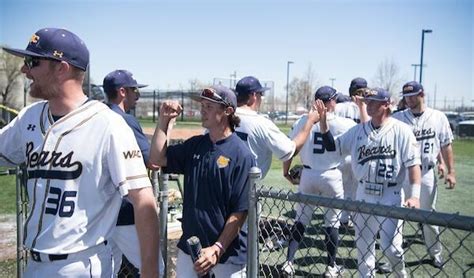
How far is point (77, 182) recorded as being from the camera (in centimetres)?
210

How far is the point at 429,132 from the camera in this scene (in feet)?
19.7

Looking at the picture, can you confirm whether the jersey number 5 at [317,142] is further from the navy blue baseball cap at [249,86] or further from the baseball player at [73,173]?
the baseball player at [73,173]

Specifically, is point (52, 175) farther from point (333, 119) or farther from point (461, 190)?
point (461, 190)

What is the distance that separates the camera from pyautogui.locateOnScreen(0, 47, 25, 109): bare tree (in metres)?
40.1

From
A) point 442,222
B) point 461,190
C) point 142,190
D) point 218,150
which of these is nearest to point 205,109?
point 218,150

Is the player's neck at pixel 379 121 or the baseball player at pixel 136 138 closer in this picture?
the baseball player at pixel 136 138

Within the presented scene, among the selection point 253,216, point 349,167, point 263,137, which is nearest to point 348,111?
point 349,167

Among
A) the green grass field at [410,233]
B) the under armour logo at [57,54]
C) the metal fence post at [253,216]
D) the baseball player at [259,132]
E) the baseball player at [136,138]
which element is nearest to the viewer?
the under armour logo at [57,54]

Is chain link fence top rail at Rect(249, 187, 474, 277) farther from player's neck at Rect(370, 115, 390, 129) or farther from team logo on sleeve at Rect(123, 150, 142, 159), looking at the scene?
player's neck at Rect(370, 115, 390, 129)

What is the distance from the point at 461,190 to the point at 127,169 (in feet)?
34.7

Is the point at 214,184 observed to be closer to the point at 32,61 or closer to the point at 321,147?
the point at 32,61

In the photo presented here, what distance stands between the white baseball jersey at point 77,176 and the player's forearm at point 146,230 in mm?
56

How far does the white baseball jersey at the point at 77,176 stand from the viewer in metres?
2.10

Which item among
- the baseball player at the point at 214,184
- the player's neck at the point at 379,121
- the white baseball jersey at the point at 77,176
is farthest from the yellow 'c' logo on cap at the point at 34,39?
the player's neck at the point at 379,121
